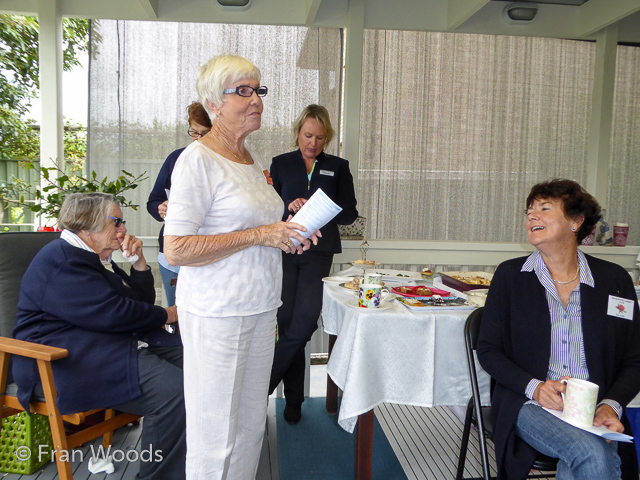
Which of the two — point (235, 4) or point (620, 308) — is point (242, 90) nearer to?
point (620, 308)

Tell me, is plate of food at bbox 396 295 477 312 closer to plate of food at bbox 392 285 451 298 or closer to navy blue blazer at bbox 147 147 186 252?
plate of food at bbox 392 285 451 298

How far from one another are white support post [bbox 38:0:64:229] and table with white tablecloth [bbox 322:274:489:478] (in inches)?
113

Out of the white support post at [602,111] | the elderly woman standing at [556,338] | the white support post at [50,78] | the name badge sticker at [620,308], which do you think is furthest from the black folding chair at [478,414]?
the white support post at [50,78]

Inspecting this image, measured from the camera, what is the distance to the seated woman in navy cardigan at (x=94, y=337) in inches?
65.3

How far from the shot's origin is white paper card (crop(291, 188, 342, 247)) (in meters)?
1.21

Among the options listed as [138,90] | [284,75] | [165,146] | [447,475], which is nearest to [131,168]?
[165,146]

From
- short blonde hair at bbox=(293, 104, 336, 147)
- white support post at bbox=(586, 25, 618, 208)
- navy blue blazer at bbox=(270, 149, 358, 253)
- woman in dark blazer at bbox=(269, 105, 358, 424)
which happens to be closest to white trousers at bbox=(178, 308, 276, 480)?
woman in dark blazer at bbox=(269, 105, 358, 424)

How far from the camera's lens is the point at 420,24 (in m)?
3.87

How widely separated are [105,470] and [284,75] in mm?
3119

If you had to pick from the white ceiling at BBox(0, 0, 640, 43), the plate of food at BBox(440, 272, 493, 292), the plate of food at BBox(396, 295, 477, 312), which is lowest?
the plate of food at BBox(396, 295, 477, 312)

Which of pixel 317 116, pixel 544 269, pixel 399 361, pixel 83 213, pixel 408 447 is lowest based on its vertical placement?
pixel 408 447

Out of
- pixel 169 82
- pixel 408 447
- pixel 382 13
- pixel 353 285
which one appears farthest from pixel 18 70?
pixel 408 447

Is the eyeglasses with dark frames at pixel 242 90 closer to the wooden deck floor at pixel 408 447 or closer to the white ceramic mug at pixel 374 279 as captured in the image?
the white ceramic mug at pixel 374 279

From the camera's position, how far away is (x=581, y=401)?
1.26m
